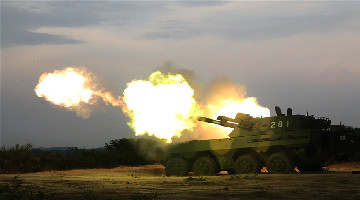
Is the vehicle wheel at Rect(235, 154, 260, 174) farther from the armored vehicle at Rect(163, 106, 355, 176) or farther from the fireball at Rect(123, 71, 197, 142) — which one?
the fireball at Rect(123, 71, 197, 142)

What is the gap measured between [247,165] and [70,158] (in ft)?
46.9

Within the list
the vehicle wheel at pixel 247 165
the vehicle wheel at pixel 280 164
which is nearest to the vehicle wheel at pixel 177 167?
the vehicle wheel at pixel 247 165

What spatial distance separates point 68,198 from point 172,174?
10978mm

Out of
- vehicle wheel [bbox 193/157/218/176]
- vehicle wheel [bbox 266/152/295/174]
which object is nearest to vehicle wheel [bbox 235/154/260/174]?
vehicle wheel [bbox 266/152/295/174]

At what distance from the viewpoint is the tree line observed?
27.6 metres

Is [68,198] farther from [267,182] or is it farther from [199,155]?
[199,155]

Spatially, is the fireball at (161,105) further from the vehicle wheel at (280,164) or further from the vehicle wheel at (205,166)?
the vehicle wheel at (280,164)

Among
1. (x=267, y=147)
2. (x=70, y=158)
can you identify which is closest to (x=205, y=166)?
(x=267, y=147)

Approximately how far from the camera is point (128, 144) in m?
44.0

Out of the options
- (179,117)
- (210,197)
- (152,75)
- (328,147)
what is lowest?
(210,197)

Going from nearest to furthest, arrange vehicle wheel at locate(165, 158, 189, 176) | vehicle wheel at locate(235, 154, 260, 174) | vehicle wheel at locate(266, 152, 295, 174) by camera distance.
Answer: vehicle wheel at locate(266, 152, 295, 174) → vehicle wheel at locate(235, 154, 260, 174) → vehicle wheel at locate(165, 158, 189, 176)

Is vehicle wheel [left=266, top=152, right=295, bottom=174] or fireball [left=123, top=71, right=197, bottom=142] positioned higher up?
fireball [left=123, top=71, right=197, bottom=142]

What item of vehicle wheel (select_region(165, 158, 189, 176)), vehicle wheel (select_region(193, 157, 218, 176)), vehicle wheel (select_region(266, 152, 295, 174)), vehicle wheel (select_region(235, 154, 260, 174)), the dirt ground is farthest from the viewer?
vehicle wheel (select_region(165, 158, 189, 176))

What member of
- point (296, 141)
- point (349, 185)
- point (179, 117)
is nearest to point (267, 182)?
point (349, 185)
